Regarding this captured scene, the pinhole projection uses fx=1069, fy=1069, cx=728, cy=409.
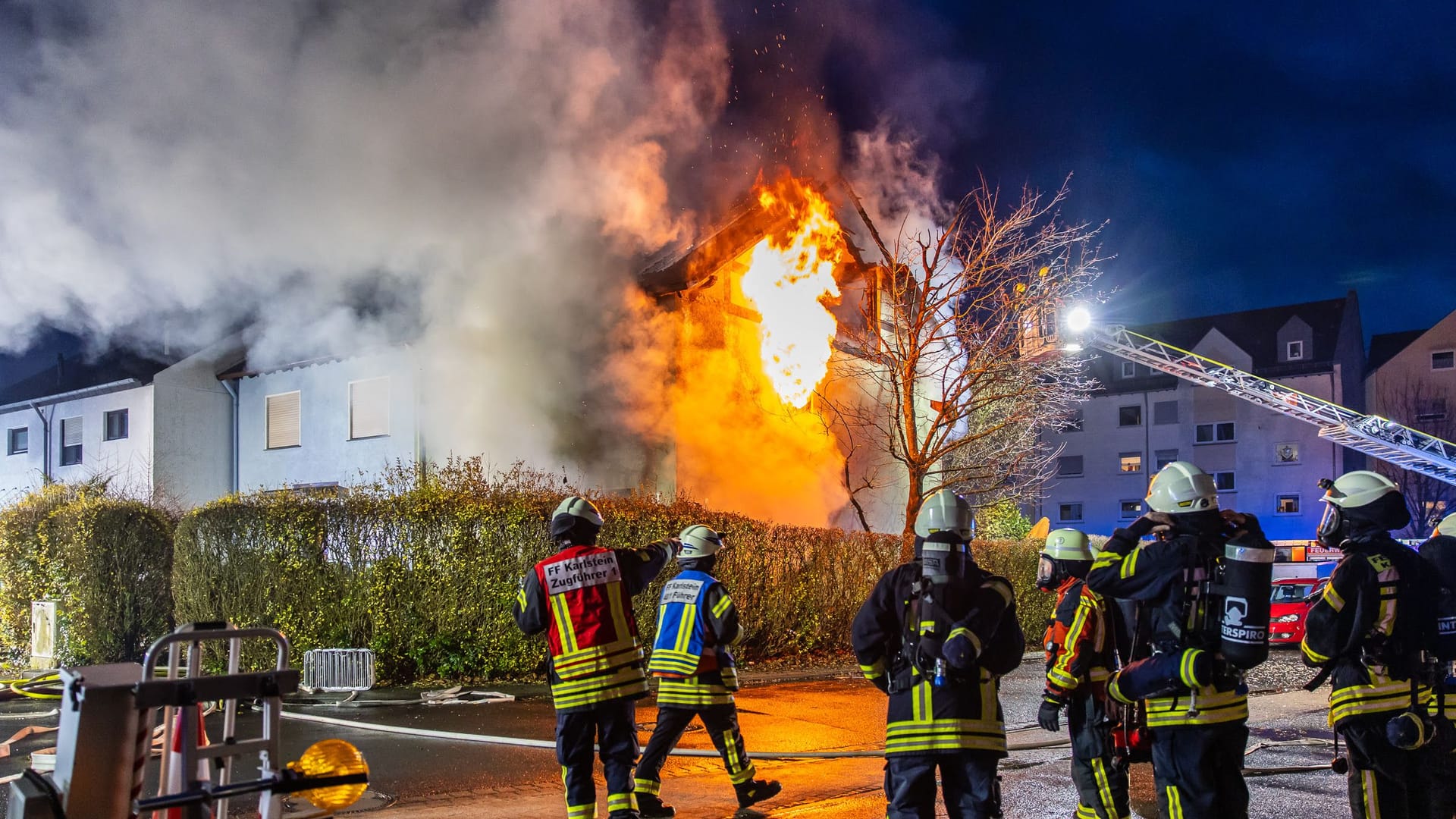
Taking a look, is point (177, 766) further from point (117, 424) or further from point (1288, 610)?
point (117, 424)

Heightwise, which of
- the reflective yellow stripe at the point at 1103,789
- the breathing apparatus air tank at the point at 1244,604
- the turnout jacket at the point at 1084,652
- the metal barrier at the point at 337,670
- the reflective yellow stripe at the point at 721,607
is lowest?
the metal barrier at the point at 337,670

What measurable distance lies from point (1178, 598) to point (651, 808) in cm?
308

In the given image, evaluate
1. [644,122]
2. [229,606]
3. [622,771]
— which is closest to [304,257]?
[644,122]

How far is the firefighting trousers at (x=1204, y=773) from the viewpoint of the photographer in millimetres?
4348

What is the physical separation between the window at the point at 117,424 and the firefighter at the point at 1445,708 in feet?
79.8

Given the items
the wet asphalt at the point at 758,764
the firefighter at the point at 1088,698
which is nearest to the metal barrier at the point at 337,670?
the wet asphalt at the point at 758,764

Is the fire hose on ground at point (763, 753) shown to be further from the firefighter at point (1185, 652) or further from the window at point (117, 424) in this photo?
the window at point (117, 424)

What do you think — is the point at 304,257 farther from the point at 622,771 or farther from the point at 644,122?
the point at 622,771

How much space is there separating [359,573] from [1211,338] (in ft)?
130

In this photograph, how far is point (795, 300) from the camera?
64.6 feet

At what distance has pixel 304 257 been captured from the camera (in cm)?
1745

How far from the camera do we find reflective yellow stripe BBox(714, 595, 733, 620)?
20.2ft

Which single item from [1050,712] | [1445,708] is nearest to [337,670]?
[1050,712]

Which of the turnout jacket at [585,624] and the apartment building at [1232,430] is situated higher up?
the apartment building at [1232,430]
